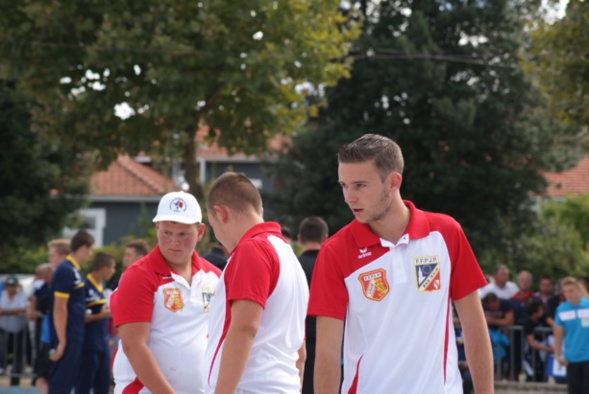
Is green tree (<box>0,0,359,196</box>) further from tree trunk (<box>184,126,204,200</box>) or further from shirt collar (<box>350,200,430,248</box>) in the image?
shirt collar (<box>350,200,430,248</box>)

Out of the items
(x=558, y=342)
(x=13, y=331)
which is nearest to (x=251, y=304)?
(x=558, y=342)

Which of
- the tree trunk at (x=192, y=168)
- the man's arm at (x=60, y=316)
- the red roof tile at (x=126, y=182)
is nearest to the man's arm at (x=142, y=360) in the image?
the man's arm at (x=60, y=316)

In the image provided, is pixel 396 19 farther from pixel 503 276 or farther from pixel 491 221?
pixel 503 276

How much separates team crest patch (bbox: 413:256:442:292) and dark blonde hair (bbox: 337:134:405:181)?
1.32 ft

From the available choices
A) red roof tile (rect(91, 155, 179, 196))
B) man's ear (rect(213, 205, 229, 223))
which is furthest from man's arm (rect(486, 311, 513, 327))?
red roof tile (rect(91, 155, 179, 196))

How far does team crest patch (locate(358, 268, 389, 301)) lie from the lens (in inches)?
169

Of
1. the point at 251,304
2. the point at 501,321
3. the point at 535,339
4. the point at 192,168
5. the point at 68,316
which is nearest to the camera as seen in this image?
the point at 251,304

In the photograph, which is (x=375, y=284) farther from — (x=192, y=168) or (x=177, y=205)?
(x=192, y=168)

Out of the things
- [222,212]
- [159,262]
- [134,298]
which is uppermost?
[222,212]

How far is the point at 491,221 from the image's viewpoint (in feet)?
84.0

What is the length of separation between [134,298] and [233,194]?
3.27 ft

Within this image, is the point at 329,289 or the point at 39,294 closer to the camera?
the point at 329,289

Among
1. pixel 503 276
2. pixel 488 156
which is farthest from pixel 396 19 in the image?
pixel 503 276

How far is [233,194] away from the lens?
4.85m
